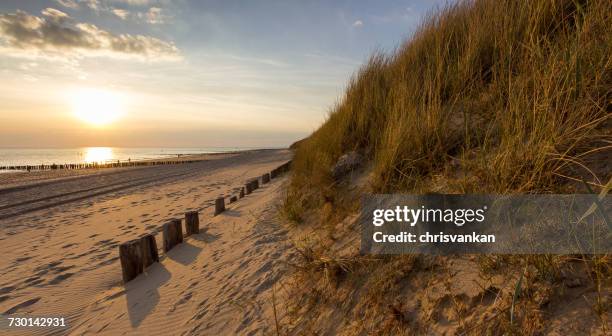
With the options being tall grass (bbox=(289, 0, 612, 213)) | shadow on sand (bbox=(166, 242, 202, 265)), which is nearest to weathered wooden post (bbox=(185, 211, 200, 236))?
shadow on sand (bbox=(166, 242, 202, 265))

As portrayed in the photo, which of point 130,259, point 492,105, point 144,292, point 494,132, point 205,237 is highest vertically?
point 492,105

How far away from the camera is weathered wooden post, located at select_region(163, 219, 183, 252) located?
4465mm

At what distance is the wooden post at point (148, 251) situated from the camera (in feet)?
12.6

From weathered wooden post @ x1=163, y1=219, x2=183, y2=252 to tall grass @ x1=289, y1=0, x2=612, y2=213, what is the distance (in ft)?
6.50

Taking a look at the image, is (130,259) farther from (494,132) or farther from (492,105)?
(492,105)

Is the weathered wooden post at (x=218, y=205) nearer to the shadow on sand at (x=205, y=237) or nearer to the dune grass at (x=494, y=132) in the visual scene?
the shadow on sand at (x=205, y=237)

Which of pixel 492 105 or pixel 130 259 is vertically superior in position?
pixel 492 105

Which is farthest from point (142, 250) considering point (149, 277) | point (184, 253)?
point (184, 253)

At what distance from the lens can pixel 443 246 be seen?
6.61 ft

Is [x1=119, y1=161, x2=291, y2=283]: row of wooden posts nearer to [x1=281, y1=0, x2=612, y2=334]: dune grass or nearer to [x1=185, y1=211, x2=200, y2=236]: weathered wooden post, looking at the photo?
[x1=185, y1=211, x2=200, y2=236]: weathered wooden post

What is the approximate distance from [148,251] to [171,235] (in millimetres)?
598

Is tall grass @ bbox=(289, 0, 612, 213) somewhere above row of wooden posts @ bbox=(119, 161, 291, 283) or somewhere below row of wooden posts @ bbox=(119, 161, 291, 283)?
above

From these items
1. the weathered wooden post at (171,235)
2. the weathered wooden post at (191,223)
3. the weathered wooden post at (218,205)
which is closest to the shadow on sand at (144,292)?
the weathered wooden post at (171,235)

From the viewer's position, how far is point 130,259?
369 cm
